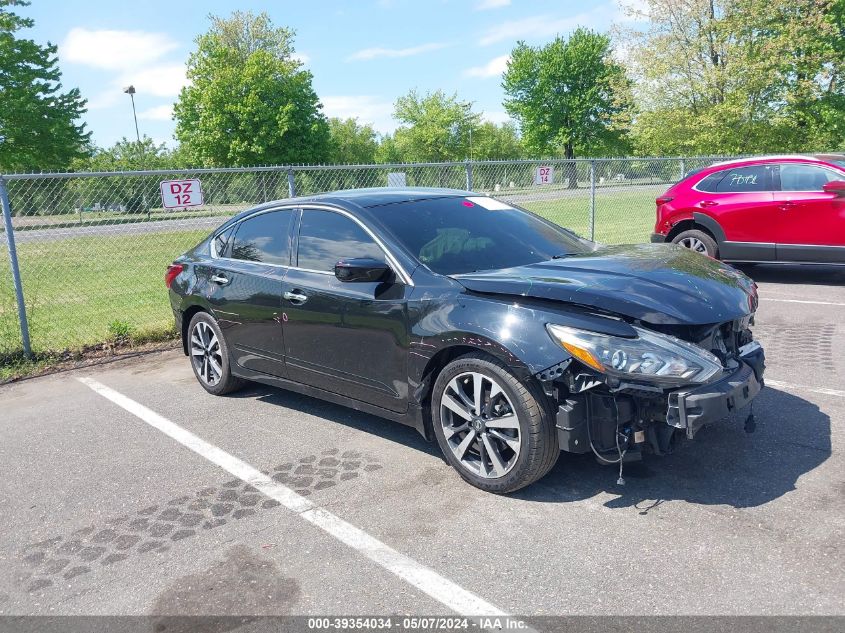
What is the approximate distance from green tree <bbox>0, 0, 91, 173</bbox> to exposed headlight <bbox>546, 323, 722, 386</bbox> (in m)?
37.0

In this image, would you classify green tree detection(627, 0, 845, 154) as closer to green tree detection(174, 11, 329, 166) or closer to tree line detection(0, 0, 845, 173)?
tree line detection(0, 0, 845, 173)

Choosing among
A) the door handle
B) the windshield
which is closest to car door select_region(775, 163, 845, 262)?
the windshield

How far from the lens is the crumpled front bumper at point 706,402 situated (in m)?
3.15

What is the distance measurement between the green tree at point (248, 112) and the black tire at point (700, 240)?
46.8 metres

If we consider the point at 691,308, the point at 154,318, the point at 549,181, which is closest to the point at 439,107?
the point at 549,181

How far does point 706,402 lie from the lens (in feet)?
10.4

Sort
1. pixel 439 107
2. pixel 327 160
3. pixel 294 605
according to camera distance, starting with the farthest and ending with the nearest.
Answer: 1. pixel 439 107
2. pixel 327 160
3. pixel 294 605

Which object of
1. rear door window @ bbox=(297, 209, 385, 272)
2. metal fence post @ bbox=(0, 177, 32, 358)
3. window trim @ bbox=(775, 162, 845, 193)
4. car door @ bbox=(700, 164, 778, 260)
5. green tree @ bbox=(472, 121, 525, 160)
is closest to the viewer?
rear door window @ bbox=(297, 209, 385, 272)

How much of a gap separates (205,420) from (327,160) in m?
55.6

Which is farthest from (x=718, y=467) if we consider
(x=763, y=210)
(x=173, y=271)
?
(x=763, y=210)

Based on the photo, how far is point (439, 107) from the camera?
75000mm

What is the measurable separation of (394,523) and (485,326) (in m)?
1.10

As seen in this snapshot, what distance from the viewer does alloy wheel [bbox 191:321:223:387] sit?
18.5 feet

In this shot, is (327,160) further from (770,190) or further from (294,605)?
(294,605)
